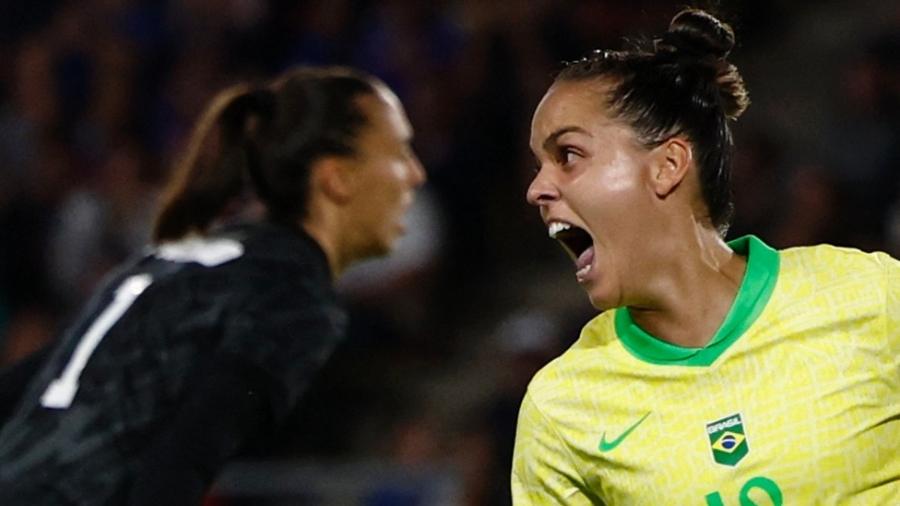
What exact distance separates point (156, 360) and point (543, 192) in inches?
31.8

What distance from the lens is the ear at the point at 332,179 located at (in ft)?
11.0

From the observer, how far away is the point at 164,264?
3.04 meters

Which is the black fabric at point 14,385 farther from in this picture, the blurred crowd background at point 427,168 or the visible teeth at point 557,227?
the blurred crowd background at point 427,168

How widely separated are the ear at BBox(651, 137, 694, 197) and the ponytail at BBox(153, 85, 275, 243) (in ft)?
3.50

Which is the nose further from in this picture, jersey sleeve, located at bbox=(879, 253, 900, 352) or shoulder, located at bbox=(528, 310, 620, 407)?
jersey sleeve, located at bbox=(879, 253, 900, 352)

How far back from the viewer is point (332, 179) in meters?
3.37

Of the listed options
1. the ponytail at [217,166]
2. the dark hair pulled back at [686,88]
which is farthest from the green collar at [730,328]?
the ponytail at [217,166]

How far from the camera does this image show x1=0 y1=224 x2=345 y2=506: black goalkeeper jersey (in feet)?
9.20

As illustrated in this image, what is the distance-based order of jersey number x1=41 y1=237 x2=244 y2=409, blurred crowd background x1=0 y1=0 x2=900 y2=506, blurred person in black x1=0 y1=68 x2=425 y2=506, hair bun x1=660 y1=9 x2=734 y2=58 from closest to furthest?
hair bun x1=660 y1=9 x2=734 y2=58
blurred person in black x1=0 y1=68 x2=425 y2=506
jersey number x1=41 y1=237 x2=244 y2=409
blurred crowd background x1=0 y1=0 x2=900 y2=506

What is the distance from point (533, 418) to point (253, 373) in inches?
20.6

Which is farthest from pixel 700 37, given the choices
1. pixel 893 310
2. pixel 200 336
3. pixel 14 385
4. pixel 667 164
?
pixel 14 385

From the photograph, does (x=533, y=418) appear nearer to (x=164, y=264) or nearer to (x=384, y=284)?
(x=164, y=264)

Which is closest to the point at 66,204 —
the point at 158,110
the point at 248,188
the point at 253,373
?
the point at 158,110

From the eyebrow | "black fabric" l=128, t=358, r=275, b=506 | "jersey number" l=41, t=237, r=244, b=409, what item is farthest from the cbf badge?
"jersey number" l=41, t=237, r=244, b=409
